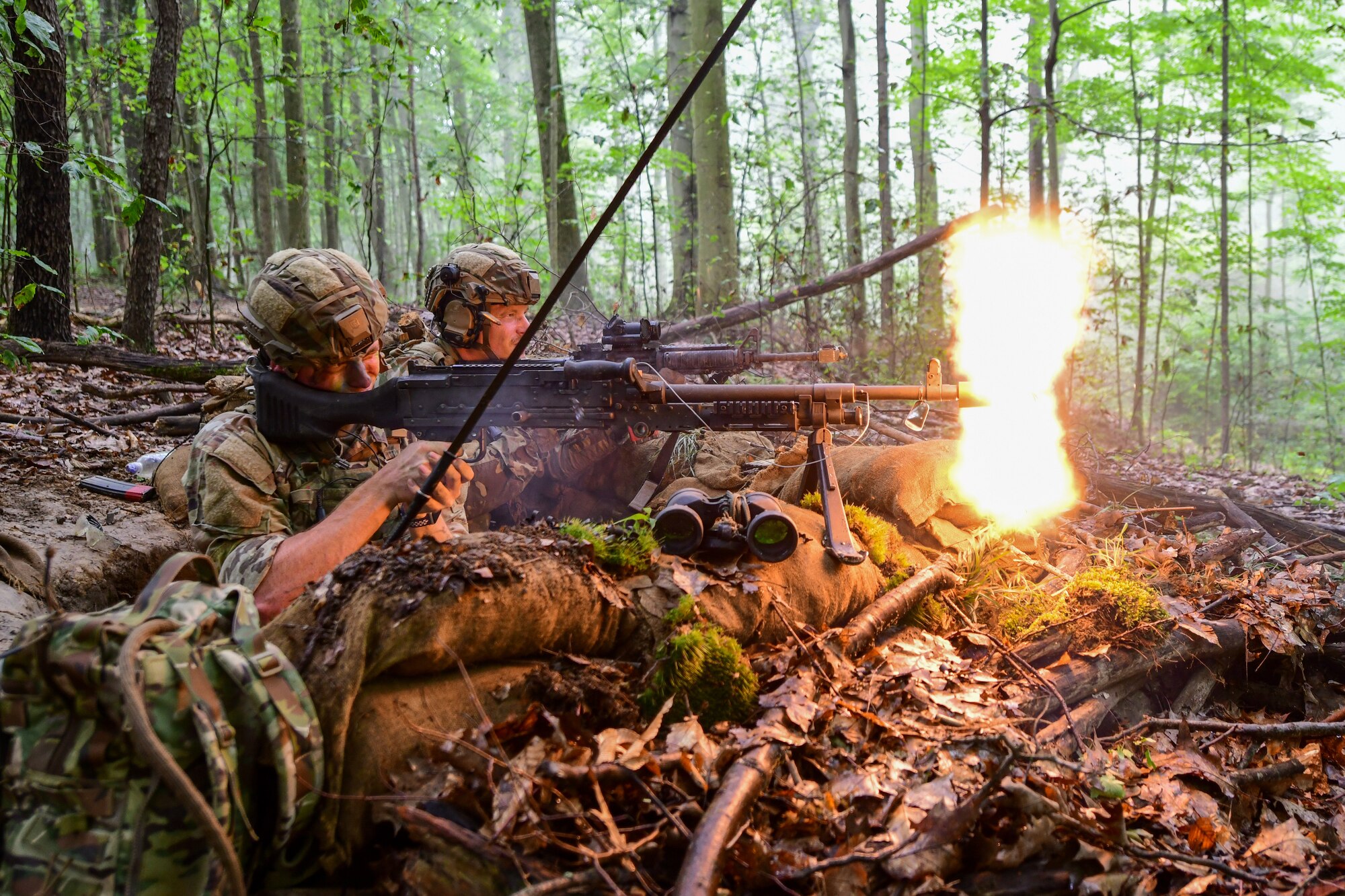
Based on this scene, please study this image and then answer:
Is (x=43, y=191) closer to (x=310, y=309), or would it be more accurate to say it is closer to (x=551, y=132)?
(x=310, y=309)

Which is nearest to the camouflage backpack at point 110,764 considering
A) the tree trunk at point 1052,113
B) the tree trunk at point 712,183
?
the tree trunk at point 712,183

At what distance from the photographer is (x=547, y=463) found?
5914 mm

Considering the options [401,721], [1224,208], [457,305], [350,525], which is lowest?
[401,721]

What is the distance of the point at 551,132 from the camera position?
36.9 feet

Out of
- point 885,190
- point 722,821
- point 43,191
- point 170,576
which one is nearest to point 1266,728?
point 722,821

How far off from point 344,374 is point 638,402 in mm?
1572

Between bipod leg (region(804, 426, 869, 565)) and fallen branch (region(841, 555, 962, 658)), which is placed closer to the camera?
fallen branch (region(841, 555, 962, 658))

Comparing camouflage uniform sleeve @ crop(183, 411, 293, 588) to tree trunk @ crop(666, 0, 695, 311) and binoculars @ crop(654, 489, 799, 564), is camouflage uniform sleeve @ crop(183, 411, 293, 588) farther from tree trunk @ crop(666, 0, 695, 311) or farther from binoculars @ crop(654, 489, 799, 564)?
tree trunk @ crop(666, 0, 695, 311)

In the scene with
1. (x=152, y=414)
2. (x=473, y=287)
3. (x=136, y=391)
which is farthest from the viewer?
(x=136, y=391)


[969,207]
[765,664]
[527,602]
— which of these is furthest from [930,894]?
[969,207]

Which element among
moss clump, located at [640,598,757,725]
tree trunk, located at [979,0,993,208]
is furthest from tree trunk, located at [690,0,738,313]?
moss clump, located at [640,598,757,725]

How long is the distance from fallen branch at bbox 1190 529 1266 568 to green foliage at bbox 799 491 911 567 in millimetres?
2318

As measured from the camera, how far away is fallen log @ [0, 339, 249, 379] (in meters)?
6.59

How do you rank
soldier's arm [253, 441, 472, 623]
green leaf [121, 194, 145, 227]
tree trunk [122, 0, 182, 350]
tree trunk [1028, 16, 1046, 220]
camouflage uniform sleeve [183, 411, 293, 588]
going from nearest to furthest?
1. soldier's arm [253, 441, 472, 623]
2. camouflage uniform sleeve [183, 411, 293, 588]
3. green leaf [121, 194, 145, 227]
4. tree trunk [122, 0, 182, 350]
5. tree trunk [1028, 16, 1046, 220]
